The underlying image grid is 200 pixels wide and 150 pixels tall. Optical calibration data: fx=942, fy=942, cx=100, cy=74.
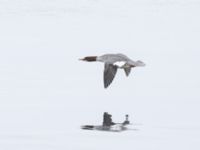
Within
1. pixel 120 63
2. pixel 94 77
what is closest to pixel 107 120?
pixel 120 63

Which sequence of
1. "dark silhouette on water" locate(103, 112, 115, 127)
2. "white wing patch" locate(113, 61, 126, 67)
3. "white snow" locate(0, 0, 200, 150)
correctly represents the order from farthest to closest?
1. "white wing patch" locate(113, 61, 126, 67)
2. "dark silhouette on water" locate(103, 112, 115, 127)
3. "white snow" locate(0, 0, 200, 150)

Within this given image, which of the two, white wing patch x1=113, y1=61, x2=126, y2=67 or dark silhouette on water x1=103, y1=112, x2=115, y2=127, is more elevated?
white wing patch x1=113, y1=61, x2=126, y2=67

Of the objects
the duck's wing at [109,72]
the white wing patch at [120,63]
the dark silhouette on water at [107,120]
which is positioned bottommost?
the dark silhouette on water at [107,120]

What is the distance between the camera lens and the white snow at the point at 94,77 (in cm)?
1088

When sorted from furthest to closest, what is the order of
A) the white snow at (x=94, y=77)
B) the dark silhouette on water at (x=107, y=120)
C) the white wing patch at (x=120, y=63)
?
the white wing patch at (x=120, y=63) < the dark silhouette on water at (x=107, y=120) < the white snow at (x=94, y=77)

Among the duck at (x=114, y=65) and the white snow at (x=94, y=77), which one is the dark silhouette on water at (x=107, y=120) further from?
the duck at (x=114, y=65)

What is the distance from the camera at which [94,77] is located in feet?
47.1

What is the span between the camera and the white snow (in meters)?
10.9

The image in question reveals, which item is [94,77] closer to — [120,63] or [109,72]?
[109,72]

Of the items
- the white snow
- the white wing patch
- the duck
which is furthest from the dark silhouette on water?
the white wing patch

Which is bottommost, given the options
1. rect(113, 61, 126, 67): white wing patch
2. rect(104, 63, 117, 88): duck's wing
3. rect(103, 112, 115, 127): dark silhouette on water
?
rect(103, 112, 115, 127): dark silhouette on water

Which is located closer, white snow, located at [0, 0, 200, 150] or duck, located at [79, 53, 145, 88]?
white snow, located at [0, 0, 200, 150]

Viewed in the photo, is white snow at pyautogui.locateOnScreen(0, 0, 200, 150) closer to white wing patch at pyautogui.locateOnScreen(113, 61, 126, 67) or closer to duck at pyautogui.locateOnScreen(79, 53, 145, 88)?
duck at pyautogui.locateOnScreen(79, 53, 145, 88)

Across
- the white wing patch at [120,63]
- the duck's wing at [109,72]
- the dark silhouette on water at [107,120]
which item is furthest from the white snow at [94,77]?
the white wing patch at [120,63]
